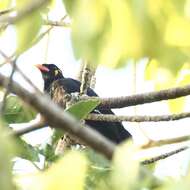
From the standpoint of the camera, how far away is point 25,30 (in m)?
0.37

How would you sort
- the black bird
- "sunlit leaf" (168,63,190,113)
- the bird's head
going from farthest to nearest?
the bird's head
the black bird
"sunlit leaf" (168,63,190,113)

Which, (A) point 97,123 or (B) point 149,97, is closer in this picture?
(B) point 149,97

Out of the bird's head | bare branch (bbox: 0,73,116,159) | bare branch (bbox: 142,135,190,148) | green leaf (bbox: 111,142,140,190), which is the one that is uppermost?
the bird's head

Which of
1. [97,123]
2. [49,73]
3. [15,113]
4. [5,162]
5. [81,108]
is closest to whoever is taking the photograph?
[5,162]

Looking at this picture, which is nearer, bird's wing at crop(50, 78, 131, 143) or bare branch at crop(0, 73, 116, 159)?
bare branch at crop(0, 73, 116, 159)

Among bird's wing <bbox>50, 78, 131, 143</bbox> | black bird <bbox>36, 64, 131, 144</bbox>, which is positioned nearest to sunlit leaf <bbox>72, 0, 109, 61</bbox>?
black bird <bbox>36, 64, 131, 144</bbox>

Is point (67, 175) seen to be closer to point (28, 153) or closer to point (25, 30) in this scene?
point (25, 30)

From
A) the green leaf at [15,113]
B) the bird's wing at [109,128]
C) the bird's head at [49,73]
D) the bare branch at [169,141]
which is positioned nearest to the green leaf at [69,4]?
the bare branch at [169,141]

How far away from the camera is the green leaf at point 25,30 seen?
358 millimetres

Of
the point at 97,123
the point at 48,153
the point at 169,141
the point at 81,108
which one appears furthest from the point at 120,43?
the point at 97,123

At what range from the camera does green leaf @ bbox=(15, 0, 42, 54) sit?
358mm

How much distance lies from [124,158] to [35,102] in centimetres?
7

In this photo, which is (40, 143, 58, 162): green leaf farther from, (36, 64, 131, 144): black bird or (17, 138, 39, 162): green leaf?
(36, 64, 131, 144): black bird

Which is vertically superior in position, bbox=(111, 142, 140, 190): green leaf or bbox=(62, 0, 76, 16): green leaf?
bbox=(62, 0, 76, 16): green leaf
